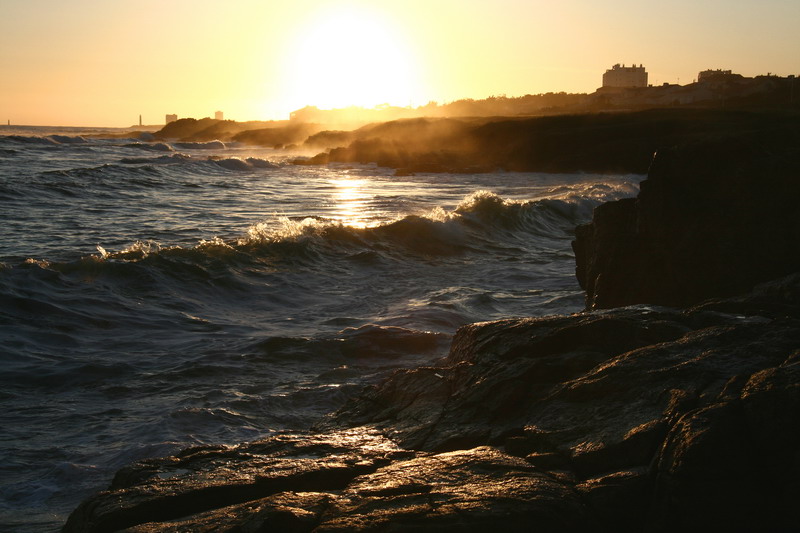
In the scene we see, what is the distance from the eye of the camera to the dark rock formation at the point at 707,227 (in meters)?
7.04

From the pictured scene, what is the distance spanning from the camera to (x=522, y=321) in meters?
5.08

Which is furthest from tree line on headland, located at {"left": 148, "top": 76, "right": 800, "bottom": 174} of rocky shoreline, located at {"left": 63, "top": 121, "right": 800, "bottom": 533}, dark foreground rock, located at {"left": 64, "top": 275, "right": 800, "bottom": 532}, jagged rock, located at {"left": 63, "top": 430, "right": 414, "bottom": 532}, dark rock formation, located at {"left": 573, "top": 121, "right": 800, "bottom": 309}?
jagged rock, located at {"left": 63, "top": 430, "right": 414, "bottom": 532}

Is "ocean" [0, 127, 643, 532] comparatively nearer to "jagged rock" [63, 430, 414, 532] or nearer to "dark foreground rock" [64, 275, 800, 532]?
Answer: "jagged rock" [63, 430, 414, 532]

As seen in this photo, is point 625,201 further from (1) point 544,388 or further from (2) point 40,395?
(2) point 40,395

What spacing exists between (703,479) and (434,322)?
6.90m

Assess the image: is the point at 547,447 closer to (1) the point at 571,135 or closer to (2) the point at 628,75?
(1) the point at 571,135

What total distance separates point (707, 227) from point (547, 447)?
4561 millimetres

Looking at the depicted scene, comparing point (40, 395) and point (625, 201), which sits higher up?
point (625, 201)

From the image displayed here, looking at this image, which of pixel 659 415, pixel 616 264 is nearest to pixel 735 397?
pixel 659 415

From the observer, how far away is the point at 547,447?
3.66m

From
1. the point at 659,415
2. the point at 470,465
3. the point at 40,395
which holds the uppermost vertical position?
the point at 659,415

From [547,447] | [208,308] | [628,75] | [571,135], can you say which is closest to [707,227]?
[547,447]

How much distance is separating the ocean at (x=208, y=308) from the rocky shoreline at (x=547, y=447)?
152 centimetres

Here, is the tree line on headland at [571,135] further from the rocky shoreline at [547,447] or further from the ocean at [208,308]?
the rocky shoreline at [547,447]
